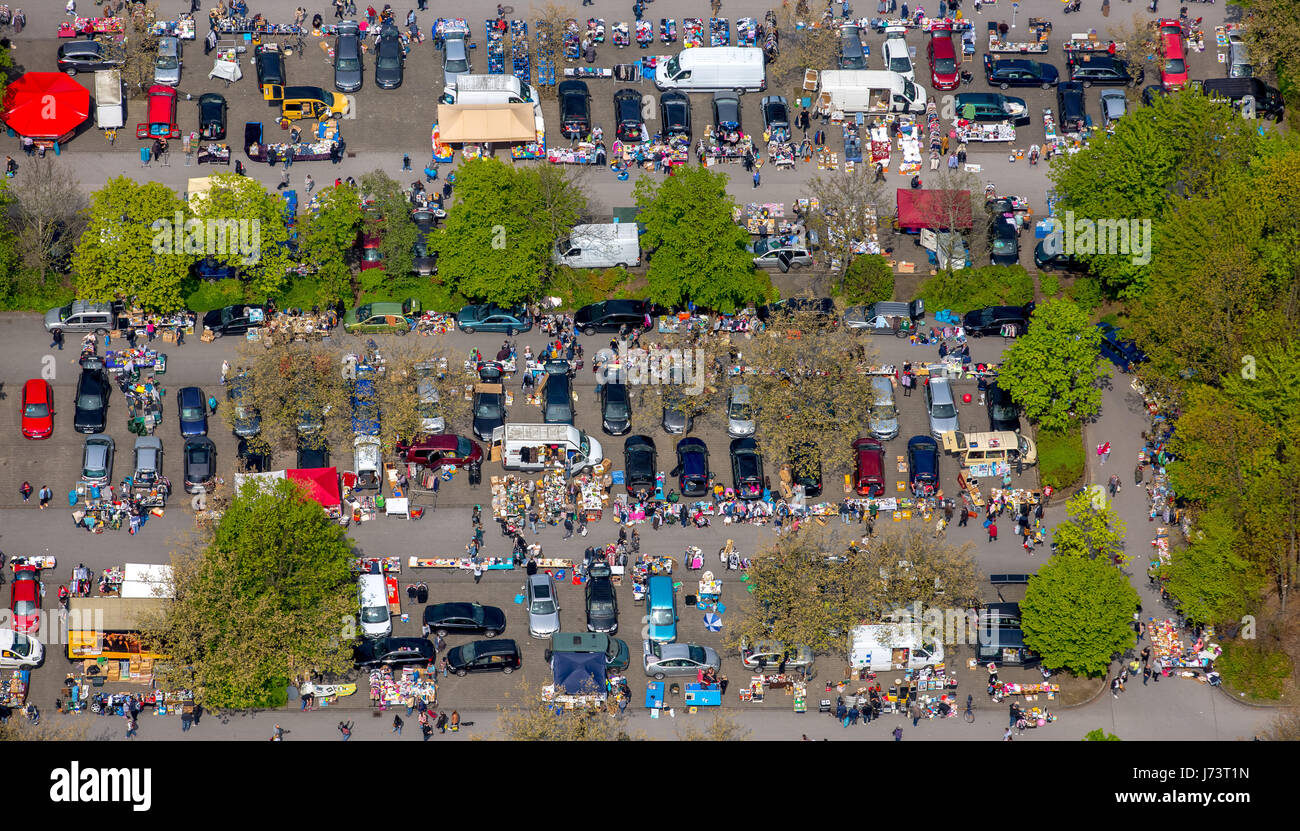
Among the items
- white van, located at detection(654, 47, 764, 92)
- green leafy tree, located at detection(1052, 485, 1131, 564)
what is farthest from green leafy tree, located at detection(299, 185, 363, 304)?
green leafy tree, located at detection(1052, 485, 1131, 564)

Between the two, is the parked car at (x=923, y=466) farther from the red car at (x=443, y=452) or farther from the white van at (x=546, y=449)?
the red car at (x=443, y=452)

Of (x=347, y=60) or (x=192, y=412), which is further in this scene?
(x=347, y=60)

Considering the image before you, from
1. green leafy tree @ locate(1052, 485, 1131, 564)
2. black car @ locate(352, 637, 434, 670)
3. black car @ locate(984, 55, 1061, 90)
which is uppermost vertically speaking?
black car @ locate(984, 55, 1061, 90)

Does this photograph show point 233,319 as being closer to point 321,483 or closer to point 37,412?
point 37,412

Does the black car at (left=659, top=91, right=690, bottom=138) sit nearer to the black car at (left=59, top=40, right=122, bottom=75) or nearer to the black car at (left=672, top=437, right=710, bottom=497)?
the black car at (left=672, top=437, right=710, bottom=497)

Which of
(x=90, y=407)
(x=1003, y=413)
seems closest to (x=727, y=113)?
(x=1003, y=413)

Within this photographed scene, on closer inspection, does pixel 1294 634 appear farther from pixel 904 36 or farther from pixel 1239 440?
pixel 904 36

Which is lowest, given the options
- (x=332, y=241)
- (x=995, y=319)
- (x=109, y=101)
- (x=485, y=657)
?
(x=485, y=657)
